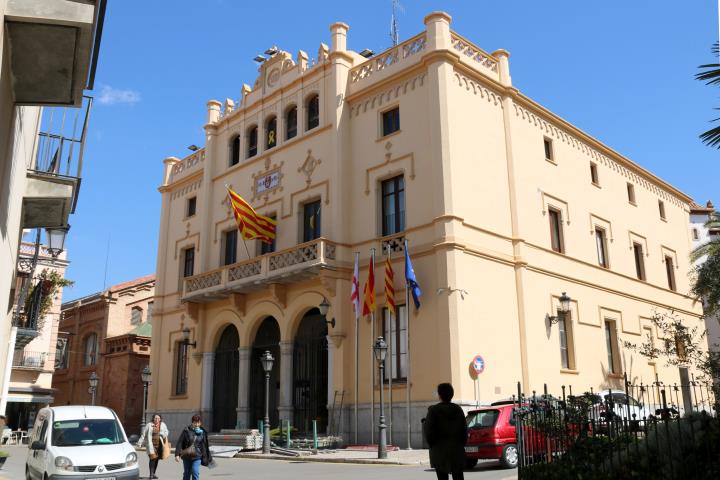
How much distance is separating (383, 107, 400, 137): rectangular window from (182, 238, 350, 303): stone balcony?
15.1ft

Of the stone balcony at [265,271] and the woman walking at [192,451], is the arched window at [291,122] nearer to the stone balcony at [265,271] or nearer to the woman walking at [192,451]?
the stone balcony at [265,271]

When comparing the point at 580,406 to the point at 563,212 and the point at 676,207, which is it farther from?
the point at 676,207

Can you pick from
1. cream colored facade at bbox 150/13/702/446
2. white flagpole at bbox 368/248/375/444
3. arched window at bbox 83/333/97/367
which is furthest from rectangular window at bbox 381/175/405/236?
arched window at bbox 83/333/97/367

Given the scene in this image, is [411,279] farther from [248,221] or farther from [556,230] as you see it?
[556,230]

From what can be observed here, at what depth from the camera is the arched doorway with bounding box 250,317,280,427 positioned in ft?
87.4

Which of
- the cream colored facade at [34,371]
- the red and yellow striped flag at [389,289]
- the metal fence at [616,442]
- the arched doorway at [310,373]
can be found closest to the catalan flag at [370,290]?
the red and yellow striped flag at [389,289]

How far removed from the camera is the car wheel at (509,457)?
14991 millimetres

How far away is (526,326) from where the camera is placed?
22.8 metres

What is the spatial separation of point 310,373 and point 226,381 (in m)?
5.47

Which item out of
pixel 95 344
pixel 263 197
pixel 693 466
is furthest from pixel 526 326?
pixel 95 344

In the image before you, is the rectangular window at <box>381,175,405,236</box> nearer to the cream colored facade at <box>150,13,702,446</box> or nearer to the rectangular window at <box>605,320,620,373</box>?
the cream colored facade at <box>150,13,702,446</box>

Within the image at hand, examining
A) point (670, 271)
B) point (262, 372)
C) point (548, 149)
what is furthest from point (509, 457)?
point (670, 271)

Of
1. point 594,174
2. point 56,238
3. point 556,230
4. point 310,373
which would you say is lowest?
point 310,373

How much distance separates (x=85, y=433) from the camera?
1312cm
